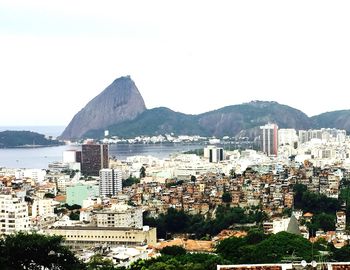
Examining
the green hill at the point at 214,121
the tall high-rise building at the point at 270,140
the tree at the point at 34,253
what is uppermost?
the green hill at the point at 214,121

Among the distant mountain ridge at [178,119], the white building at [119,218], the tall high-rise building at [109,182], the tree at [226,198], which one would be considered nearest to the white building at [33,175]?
the tall high-rise building at [109,182]

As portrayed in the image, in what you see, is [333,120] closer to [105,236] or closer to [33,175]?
[33,175]

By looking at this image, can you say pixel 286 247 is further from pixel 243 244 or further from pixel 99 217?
pixel 99 217

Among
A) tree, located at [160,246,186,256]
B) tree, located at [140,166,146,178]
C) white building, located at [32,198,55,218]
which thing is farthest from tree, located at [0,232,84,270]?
tree, located at [140,166,146,178]

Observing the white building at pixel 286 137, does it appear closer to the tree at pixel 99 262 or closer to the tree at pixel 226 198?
the tree at pixel 226 198

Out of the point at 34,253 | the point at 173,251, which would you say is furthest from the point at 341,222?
the point at 34,253
